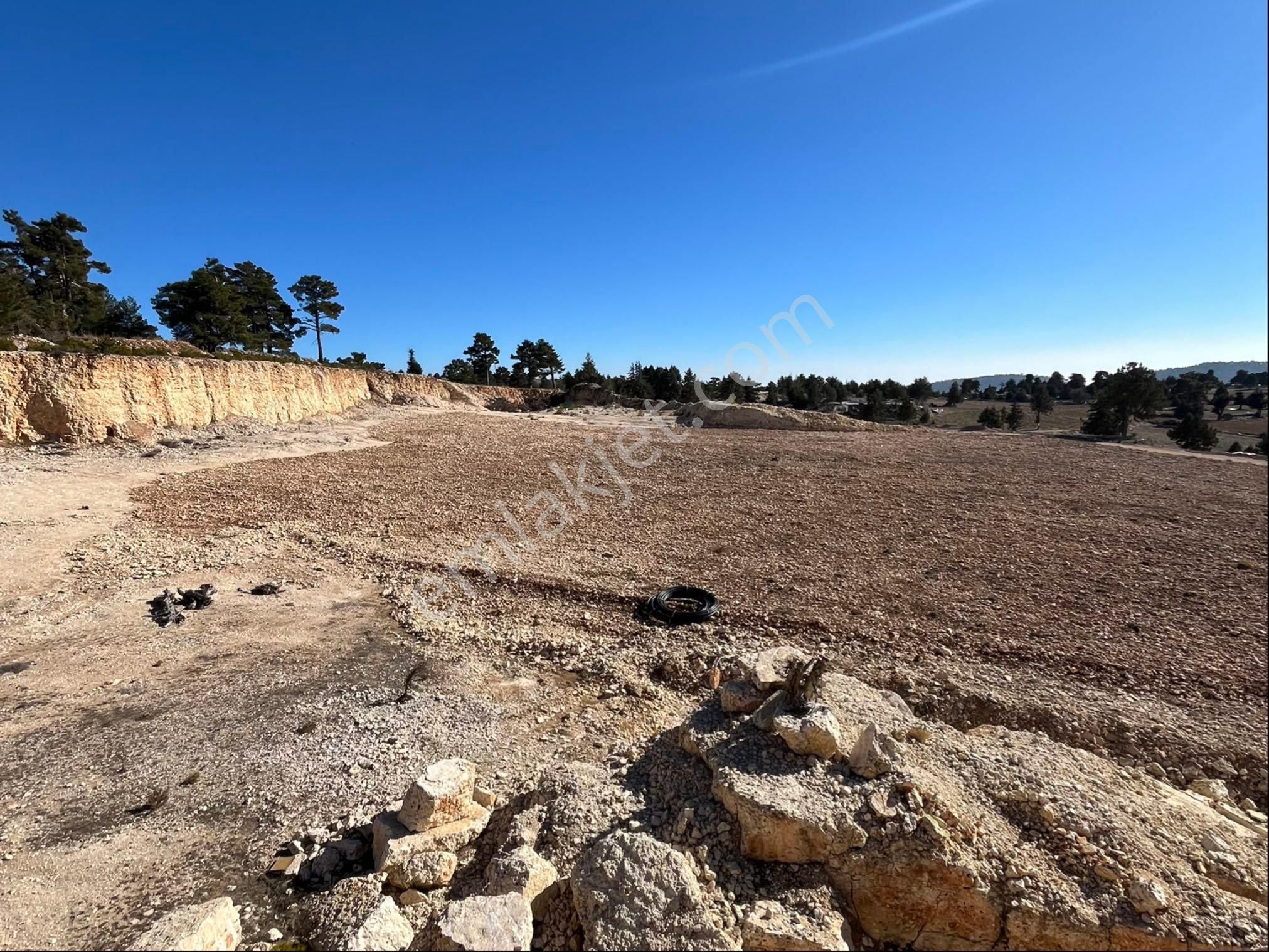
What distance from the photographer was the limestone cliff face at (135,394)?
1496 cm

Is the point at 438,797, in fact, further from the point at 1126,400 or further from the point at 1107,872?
the point at 1126,400

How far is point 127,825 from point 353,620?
315 cm

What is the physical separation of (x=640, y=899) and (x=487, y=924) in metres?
0.79

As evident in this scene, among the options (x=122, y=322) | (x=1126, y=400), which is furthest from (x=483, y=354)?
(x=1126, y=400)

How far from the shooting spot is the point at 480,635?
6.30 m

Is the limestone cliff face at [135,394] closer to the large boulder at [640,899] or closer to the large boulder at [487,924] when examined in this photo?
the large boulder at [487,924]

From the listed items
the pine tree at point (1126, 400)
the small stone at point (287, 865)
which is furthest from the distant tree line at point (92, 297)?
the pine tree at point (1126, 400)

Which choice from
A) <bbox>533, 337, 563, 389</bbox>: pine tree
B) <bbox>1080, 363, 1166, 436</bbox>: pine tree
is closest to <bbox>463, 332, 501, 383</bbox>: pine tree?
<bbox>533, 337, 563, 389</bbox>: pine tree

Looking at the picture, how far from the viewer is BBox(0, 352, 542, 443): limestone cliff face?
14961 millimetres

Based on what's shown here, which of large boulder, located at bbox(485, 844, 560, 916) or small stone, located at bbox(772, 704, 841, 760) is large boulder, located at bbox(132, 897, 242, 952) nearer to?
large boulder, located at bbox(485, 844, 560, 916)

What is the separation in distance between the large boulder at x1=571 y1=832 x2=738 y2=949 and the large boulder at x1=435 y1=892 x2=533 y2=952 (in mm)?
299

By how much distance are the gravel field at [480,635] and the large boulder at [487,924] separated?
51.5 inches

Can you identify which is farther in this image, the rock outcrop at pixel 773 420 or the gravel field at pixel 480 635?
the rock outcrop at pixel 773 420


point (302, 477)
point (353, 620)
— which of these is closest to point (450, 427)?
point (302, 477)
